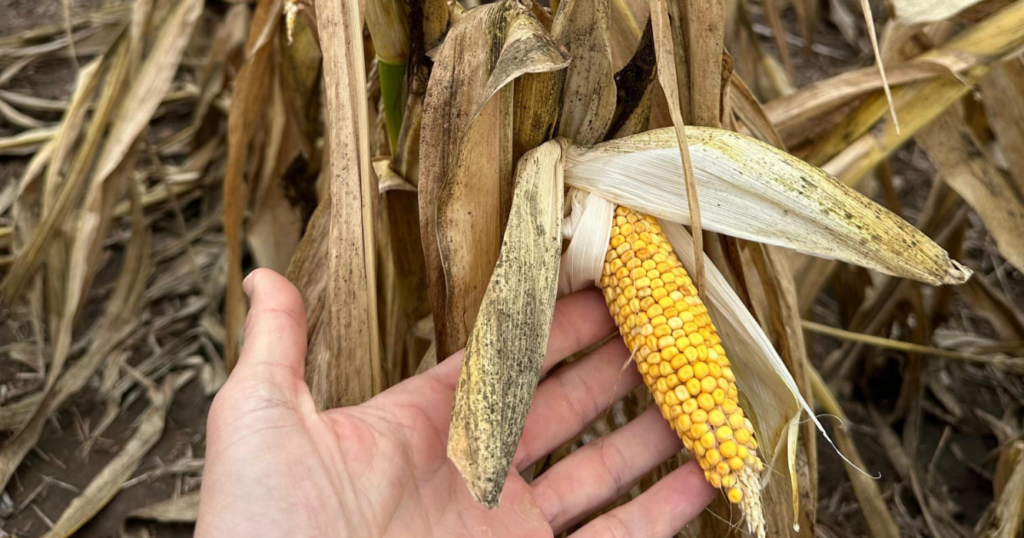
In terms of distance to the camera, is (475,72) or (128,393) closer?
(475,72)

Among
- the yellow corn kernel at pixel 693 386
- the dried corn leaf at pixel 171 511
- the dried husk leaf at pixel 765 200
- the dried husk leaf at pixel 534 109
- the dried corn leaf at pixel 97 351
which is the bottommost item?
the dried corn leaf at pixel 171 511

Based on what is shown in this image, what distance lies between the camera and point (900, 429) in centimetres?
185

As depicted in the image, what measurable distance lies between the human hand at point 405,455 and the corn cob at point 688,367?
79mm

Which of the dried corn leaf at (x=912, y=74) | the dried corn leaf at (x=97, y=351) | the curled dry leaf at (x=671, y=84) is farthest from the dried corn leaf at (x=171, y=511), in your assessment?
the dried corn leaf at (x=912, y=74)

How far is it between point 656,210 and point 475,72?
0.32 metres

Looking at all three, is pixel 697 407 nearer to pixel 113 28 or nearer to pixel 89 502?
pixel 89 502

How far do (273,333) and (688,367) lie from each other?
592 mm

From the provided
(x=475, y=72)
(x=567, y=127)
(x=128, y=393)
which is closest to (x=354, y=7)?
(x=475, y=72)

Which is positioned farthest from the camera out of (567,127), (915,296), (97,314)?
(97,314)

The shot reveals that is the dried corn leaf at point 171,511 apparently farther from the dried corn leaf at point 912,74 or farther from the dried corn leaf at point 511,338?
the dried corn leaf at point 912,74

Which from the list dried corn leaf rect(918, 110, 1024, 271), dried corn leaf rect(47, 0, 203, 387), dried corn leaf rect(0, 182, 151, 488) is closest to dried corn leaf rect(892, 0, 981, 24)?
dried corn leaf rect(918, 110, 1024, 271)

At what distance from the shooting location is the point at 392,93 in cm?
116

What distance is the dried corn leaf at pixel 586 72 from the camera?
97 cm

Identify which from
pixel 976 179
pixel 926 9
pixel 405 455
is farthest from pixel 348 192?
pixel 976 179
